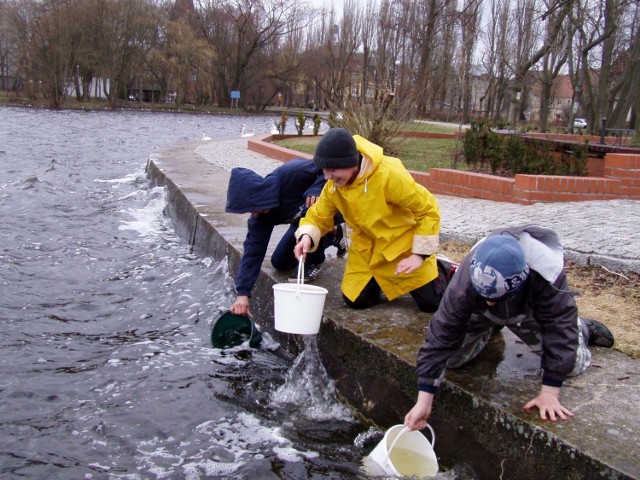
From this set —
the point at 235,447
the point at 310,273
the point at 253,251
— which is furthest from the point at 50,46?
the point at 235,447

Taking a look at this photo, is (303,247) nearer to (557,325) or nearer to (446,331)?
(446,331)

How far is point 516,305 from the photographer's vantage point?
2986 mm

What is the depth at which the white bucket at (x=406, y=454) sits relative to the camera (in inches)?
123

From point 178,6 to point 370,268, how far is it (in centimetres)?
6523

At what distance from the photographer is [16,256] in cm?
751

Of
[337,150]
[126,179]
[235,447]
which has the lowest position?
[235,447]

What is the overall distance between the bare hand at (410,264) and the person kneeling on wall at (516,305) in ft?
2.63

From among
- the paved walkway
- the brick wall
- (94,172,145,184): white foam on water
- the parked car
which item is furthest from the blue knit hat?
the parked car

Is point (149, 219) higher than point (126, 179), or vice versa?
point (126, 179)

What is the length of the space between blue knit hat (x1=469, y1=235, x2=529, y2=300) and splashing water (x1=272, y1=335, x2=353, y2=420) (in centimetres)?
163

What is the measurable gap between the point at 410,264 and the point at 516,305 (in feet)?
3.31

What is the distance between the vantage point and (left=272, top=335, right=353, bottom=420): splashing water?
4051mm

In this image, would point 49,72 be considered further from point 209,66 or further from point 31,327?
point 31,327

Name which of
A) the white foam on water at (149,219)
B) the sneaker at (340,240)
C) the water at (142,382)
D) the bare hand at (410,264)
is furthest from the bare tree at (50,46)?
the bare hand at (410,264)
